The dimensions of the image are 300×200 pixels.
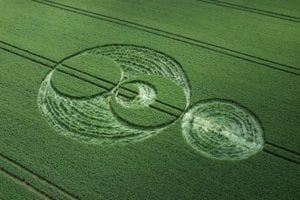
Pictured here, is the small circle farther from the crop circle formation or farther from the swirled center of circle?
the swirled center of circle

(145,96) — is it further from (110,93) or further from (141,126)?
(141,126)

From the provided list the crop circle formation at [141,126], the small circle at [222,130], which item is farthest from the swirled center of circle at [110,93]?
the small circle at [222,130]

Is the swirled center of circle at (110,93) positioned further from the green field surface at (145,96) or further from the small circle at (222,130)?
the small circle at (222,130)

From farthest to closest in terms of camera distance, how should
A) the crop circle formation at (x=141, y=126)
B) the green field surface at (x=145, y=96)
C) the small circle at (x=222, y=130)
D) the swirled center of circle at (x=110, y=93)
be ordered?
the swirled center of circle at (x=110, y=93)
the crop circle formation at (x=141, y=126)
the small circle at (x=222, y=130)
the green field surface at (x=145, y=96)

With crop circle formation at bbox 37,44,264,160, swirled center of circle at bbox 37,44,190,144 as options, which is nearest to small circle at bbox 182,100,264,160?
crop circle formation at bbox 37,44,264,160

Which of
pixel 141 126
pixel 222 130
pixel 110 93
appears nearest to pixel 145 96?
pixel 110 93

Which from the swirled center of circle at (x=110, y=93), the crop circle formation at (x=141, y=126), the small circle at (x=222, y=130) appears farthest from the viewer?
the swirled center of circle at (x=110, y=93)

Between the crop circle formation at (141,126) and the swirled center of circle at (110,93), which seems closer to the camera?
the crop circle formation at (141,126)
